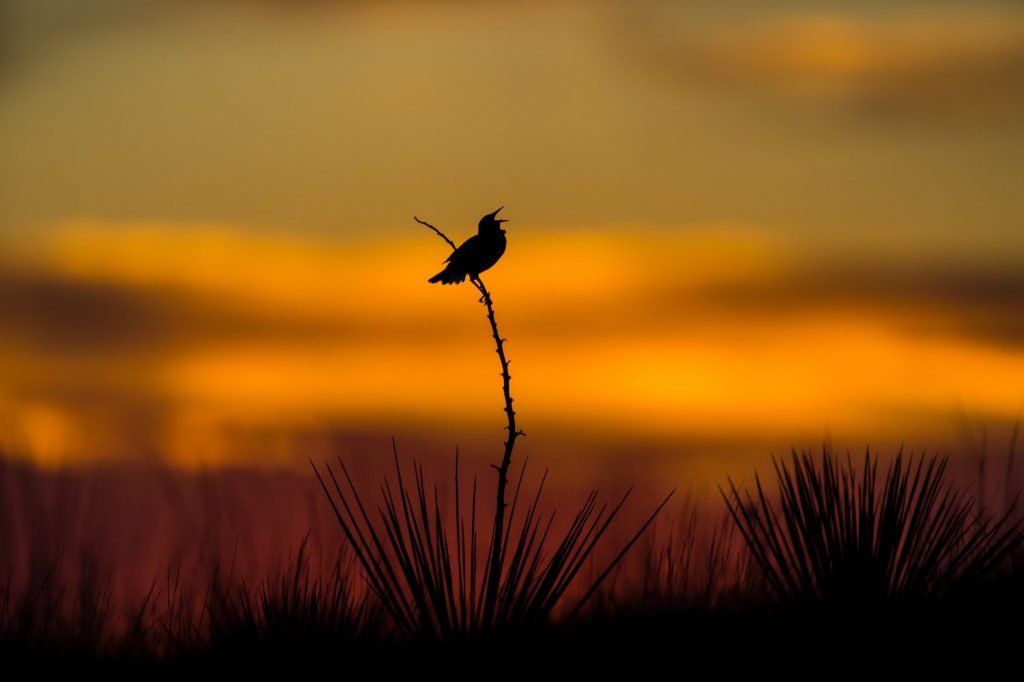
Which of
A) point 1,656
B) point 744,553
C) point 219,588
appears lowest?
point 1,656

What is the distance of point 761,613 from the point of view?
743 cm

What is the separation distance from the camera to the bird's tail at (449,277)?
8.34m

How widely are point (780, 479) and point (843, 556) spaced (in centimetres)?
52

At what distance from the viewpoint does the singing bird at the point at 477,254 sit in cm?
825

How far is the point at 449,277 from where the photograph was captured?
27.6 feet

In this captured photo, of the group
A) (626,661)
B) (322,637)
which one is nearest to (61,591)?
(322,637)

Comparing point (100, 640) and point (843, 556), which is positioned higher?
point (843, 556)

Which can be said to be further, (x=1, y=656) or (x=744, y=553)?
(x=744, y=553)

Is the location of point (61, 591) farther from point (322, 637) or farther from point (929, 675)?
point (929, 675)

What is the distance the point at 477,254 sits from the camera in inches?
326

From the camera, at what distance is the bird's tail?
834 cm

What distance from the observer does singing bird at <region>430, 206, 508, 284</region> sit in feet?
27.1

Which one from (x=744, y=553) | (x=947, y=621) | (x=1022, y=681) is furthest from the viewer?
(x=744, y=553)

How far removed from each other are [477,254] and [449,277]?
10.2 inches
